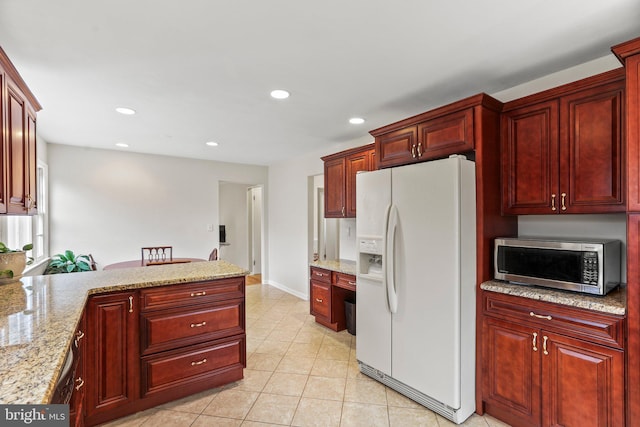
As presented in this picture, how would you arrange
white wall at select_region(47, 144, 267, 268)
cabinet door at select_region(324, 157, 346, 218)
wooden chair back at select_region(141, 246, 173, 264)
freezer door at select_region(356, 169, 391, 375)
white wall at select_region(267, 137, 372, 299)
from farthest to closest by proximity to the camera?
white wall at select_region(267, 137, 372, 299) < wooden chair back at select_region(141, 246, 173, 264) < white wall at select_region(47, 144, 267, 268) < cabinet door at select_region(324, 157, 346, 218) < freezer door at select_region(356, 169, 391, 375)

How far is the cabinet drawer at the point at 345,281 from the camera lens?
3330 millimetres

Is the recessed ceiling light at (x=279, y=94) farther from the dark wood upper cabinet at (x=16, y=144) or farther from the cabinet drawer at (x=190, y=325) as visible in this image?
the cabinet drawer at (x=190, y=325)

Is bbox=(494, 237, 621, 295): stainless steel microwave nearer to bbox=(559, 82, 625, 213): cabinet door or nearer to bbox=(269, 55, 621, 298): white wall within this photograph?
bbox=(559, 82, 625, 213): cabinet door

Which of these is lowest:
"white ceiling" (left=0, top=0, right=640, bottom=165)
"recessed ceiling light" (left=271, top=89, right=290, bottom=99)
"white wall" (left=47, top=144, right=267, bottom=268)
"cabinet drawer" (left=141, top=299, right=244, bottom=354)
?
"cabinet drawer" (left=141, top=299, right=244, bottom=354)

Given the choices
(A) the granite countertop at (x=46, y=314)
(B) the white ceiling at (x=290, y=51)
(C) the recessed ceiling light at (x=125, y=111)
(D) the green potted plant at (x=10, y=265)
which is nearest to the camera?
(A) the granite countertop at (x=46, y=314)

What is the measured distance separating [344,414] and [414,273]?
110cm

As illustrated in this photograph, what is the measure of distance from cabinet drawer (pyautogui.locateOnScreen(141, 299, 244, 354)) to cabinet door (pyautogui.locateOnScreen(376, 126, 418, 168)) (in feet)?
5.77

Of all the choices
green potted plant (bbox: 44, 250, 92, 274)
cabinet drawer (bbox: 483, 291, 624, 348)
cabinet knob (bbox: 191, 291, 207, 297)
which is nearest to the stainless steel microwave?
cabinet drawer (bbox: 483, 291, 624, 348)

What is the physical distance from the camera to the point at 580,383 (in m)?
1.74

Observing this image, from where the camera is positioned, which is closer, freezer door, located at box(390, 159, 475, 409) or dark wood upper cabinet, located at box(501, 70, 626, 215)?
dark wood upper cabinet, located at box(501, 70, 626, 215)

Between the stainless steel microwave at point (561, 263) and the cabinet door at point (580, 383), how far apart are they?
32 centimetres

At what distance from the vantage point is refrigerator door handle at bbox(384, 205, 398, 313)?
94.2 inches

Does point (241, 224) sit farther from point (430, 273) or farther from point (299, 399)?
point (430, 273)

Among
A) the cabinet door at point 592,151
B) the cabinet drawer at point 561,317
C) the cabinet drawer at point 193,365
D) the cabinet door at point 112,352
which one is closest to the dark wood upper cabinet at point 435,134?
the cabinet door at point 592,151
